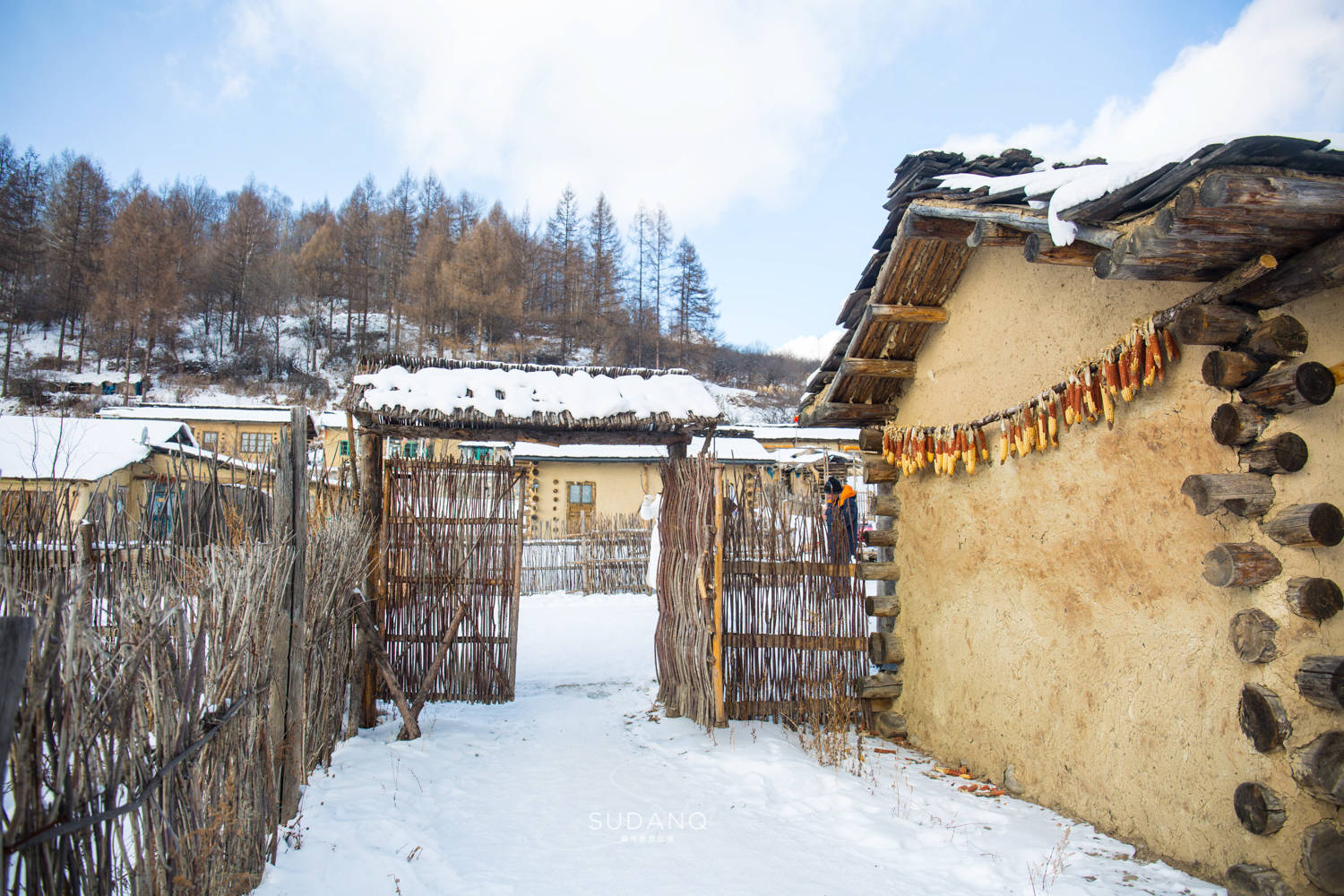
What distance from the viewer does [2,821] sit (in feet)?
5.87

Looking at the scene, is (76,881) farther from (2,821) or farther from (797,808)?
(797,808)

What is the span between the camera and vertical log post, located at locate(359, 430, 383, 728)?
22.2 ft

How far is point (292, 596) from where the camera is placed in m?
4.20

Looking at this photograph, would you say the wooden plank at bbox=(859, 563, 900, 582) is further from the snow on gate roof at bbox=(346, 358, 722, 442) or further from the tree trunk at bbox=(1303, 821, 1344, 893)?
the tree trunk at bbox=(1303, 821, 1344, 893)

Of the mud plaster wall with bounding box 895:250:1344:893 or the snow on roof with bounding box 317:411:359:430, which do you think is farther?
the snow on roof with bounding box 317:411:359:430

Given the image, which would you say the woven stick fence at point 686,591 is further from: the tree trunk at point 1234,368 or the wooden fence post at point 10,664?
the wooden fence post at point 10,664

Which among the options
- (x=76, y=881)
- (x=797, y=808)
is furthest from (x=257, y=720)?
(x=797, y=808)

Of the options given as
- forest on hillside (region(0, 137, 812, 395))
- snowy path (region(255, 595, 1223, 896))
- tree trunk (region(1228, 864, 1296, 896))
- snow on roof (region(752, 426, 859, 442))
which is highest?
forest on hillside (region(0, 137, 812, 395))

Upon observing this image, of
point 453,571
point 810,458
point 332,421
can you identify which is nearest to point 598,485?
point 810,458

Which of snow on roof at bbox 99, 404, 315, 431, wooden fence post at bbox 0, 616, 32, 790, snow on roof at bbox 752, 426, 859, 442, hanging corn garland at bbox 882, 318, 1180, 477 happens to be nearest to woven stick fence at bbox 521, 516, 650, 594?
hanging corn garland at bbox 882, 318, 1180, 477

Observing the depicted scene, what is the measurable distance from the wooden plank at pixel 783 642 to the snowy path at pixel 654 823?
72cm

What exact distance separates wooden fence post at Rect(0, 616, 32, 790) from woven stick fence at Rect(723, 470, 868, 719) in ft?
17.9

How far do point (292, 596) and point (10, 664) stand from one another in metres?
2.72

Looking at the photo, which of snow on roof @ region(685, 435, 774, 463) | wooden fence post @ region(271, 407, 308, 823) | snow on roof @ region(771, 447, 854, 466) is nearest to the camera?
wooden fence post @ region(271, 407, 308, 823)
